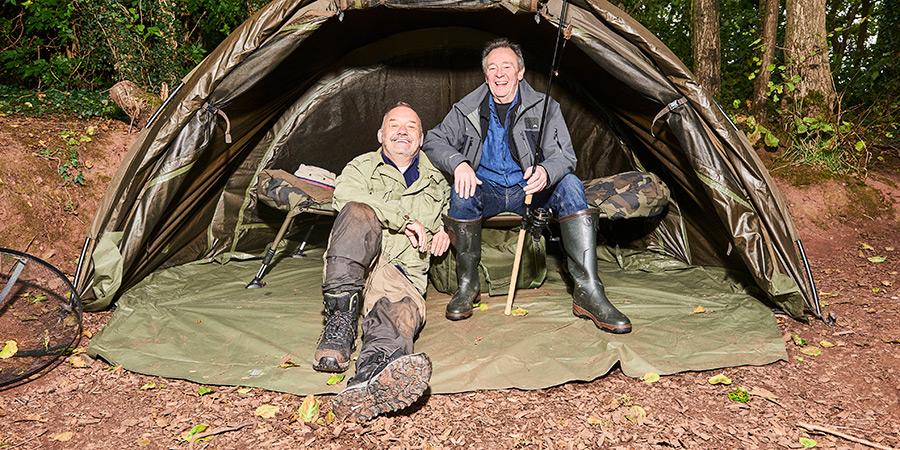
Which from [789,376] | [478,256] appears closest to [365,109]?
[478,256]

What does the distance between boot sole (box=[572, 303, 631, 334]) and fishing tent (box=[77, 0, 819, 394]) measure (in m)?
0.78

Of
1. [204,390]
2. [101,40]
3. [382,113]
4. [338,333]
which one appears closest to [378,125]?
[382,113]

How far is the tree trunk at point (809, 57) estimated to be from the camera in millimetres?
4887

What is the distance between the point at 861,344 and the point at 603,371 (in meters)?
1.36

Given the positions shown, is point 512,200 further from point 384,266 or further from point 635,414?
point 635,414

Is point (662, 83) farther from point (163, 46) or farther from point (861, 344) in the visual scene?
point (163, 46)

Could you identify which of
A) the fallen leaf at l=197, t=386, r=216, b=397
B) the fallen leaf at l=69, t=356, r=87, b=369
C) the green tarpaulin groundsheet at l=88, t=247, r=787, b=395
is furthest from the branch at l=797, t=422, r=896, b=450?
the fallen leaf at l=69, t=356, r=87, b=369

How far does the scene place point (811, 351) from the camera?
283cm

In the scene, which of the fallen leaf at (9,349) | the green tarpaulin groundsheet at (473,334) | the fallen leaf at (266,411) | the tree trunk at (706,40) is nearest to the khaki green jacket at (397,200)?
the green tarpaulin groundsheet at (473,334)

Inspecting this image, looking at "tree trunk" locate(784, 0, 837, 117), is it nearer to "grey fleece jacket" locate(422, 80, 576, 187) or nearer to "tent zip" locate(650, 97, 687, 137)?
"tent zip" locate(650, 97, 687, 137)

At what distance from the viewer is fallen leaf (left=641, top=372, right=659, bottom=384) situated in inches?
102

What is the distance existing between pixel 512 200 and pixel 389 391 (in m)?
1.52

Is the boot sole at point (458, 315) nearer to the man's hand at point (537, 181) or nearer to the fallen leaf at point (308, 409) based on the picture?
the man's hand at point (537, 181)

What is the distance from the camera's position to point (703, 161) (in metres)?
3.17
